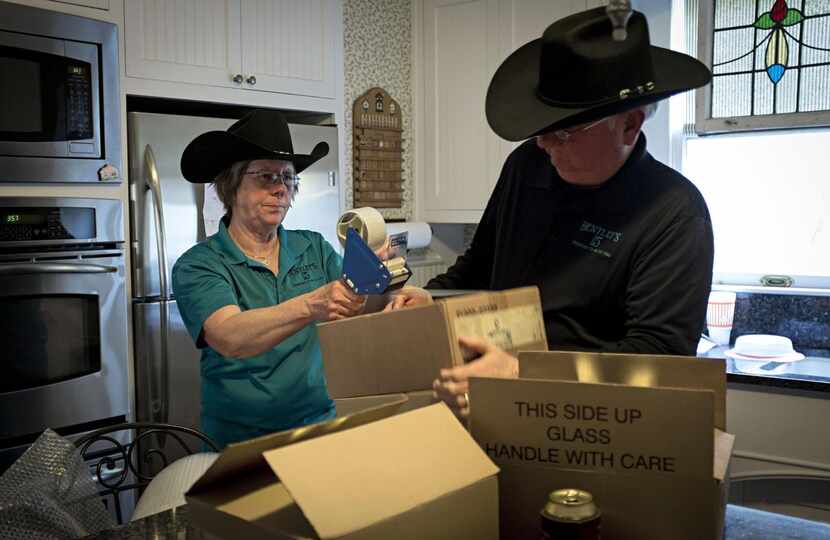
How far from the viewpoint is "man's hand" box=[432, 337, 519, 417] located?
1168 millimetres

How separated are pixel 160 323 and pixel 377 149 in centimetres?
143

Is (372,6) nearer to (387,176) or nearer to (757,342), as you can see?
(387,176)

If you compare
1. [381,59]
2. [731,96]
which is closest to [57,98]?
[381,59]

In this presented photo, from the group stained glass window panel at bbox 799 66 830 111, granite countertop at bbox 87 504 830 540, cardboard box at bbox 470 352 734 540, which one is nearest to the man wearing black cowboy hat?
granite countertop at bbox 87 504 830 540

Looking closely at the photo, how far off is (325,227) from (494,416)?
8.00ft

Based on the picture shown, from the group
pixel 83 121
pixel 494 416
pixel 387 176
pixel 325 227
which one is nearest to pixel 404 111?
pixel 387 176

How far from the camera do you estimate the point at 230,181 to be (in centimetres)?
220

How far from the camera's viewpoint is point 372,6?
12.2 ft

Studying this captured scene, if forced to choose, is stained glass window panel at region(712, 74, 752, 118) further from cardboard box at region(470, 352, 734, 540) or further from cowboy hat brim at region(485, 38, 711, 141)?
cardboard box at region(470, 352, 734, 540)

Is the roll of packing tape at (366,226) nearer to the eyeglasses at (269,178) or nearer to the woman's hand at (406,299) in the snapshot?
the woman's hand at (406,299)

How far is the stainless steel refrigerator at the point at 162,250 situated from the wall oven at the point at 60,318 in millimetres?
62

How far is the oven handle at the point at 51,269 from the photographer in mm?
2402

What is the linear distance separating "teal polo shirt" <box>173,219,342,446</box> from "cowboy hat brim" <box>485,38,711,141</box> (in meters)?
0.80

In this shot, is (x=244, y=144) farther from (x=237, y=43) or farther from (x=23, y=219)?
(x=237, y=43)
